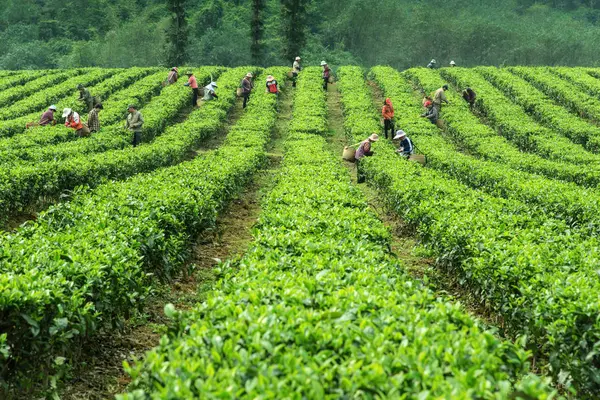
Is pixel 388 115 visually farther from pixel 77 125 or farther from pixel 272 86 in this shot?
pixel 77 125

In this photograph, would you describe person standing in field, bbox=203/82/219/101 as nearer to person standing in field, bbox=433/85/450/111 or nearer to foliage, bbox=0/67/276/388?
person standing in field, bbox=433/85/450/111

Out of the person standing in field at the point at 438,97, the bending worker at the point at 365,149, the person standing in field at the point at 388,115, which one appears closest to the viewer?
the bending worker at the point at 365,149

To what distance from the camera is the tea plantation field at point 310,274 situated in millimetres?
4090

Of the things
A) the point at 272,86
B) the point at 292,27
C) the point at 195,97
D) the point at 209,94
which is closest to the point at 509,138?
the point at 272,86

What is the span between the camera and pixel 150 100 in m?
30.4

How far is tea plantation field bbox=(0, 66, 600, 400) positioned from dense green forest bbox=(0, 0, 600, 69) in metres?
35.0

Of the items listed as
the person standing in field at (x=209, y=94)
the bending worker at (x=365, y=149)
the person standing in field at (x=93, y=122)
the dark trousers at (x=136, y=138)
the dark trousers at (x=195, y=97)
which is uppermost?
the bending worker at (x=365, y=149)

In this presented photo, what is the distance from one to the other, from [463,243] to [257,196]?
314 inches

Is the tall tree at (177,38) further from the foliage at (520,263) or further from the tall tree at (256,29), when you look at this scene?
the foliage at (520,263)

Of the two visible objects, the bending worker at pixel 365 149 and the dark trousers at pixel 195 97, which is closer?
the bending worker at pixel 365 149

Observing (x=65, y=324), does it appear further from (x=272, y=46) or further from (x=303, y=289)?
(x=272, y=46)

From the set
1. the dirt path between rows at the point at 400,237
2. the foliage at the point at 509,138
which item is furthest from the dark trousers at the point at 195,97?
the foliage at the point at 509,138

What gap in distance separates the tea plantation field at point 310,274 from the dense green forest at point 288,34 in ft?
115

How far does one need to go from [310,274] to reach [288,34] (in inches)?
1748
